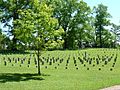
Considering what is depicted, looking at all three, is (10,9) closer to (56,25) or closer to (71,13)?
(71,13)

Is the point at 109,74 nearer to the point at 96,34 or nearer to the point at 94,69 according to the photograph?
the point at 94,69

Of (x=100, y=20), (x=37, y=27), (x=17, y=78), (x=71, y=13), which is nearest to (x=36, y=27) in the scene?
(x=37, y=27)

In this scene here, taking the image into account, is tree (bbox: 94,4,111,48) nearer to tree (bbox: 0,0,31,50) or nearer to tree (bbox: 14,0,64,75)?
tree (bbox: 0,0,31,50)

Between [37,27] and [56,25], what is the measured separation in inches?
87.1

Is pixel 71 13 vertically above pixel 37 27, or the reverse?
pixel 71 13

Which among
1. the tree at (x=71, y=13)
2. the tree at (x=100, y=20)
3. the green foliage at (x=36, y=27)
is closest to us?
the green foliage at (x=36, y=27)

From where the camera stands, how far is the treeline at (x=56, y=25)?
78.1 ft

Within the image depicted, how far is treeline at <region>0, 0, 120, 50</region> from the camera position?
78.1 ft

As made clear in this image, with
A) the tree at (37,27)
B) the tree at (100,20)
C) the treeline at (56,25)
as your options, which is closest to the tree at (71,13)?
the treeline at (56,25)

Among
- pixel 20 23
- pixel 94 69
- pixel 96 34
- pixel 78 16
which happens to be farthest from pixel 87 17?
pixel 20 23

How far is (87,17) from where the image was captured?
75.2 meters

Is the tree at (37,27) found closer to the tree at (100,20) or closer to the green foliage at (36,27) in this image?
the green foliage at (36,27)

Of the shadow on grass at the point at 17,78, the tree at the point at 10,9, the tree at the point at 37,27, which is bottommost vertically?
→ the shadow on grass at the point at 17,78

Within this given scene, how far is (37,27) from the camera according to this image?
78.0 ft
